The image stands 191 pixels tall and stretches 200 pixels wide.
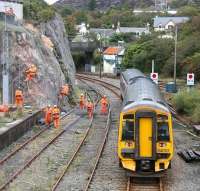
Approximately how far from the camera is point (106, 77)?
71562 millimetres

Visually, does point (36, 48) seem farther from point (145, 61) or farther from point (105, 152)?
point (145, 61)

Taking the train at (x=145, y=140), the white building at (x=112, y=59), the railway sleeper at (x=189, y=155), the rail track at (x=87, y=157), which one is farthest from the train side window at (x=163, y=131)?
the white building at (x=112, y=59)

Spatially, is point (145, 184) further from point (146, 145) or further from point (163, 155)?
point (146, 145)

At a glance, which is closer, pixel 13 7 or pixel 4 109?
pixel 4 109

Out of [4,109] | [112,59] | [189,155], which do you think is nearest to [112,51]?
[112,59]

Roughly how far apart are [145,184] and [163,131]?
1.79 m

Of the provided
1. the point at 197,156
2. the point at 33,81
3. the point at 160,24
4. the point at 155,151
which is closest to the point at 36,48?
the point at 33,81

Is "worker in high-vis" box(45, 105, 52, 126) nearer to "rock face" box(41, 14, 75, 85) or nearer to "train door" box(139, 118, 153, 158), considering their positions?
"train door" box(139, 118, 153, 158)

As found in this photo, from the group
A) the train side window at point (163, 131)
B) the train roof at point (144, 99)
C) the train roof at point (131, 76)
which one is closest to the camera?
the train side window at point (163, 131)

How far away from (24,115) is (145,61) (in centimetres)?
4425

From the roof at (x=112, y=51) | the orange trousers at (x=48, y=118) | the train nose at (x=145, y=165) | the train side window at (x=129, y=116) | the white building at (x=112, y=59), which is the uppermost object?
the roof at (x=112, y=51)

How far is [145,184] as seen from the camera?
17.2 meters

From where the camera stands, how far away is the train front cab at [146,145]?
17.0 meters

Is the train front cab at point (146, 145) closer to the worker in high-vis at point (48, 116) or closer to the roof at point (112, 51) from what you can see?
the worker in high-vis at point (48, 116)
